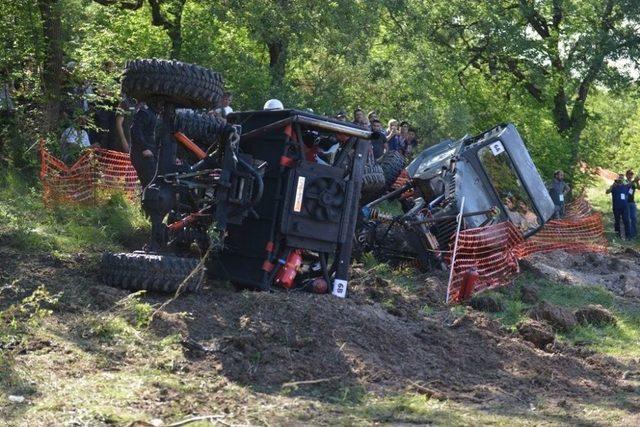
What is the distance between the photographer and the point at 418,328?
10695 millimetres

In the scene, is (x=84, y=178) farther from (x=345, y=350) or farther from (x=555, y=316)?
(x=345, y=350)

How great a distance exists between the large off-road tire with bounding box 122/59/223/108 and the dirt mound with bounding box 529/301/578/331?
4517 millimetres

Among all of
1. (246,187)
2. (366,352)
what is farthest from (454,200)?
(366,352)

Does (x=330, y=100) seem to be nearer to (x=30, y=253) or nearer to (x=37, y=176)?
(x=37, y=176)

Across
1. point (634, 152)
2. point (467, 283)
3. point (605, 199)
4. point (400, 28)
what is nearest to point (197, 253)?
point (467, 283)

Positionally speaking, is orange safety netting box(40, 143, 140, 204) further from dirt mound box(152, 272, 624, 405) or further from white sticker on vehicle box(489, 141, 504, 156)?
white sticker on vehicle box(489, 141, 504, 156)

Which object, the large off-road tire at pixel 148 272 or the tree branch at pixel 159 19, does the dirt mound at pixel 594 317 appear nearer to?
the large off-road tire at pixel 148 272

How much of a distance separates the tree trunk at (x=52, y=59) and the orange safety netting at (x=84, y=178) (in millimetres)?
545

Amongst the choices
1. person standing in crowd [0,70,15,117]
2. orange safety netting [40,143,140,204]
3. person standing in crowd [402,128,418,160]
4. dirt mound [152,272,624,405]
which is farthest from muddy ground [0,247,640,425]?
person standing in crowd [402,128,418,160]

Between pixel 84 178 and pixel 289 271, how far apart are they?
16.5 feet

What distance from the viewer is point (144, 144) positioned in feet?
38.4

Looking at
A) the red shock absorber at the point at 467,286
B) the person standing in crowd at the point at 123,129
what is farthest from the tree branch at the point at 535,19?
the red shock absorber at the point at 467,286

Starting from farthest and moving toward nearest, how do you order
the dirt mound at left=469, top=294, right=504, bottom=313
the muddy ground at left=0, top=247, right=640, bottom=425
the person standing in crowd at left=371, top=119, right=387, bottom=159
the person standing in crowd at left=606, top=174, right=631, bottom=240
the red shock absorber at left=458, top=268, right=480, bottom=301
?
the person standing in crowd at left=606, top=174, right=631, bottom=240 < the person standing in crowd at left=371, top=119, right=387, bottom=159 < the red shock absorber at left=458, top=268, right=480, bottom=301 < the dirt mound at left=469, top=294, right=504, bottom=313 < the muddy ground at left=0, top=247, right=640, bottom=425

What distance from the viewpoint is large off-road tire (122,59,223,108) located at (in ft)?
34.5
